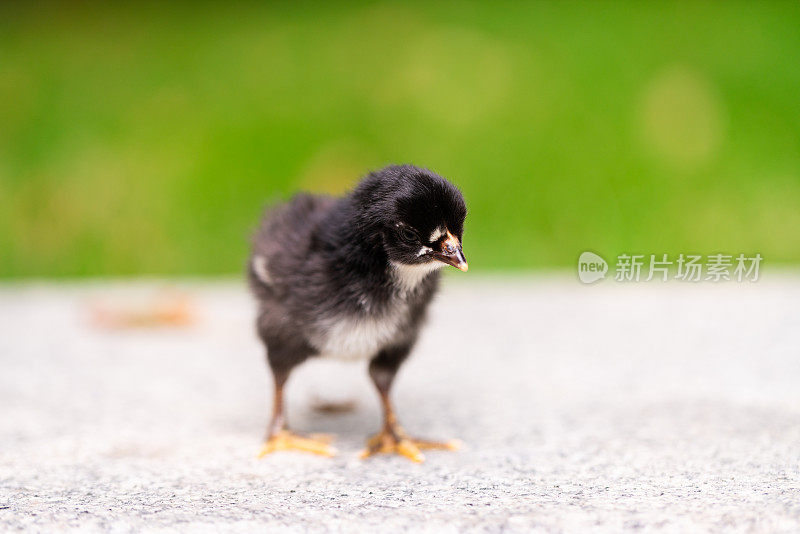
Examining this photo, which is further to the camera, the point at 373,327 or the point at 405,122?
the point at 405,122

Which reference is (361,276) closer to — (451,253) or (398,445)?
(451,253)

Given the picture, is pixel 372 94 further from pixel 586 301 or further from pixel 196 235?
pixel 586 301

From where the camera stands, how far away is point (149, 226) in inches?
218

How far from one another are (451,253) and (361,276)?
28 centimetres

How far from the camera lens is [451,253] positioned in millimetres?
2168

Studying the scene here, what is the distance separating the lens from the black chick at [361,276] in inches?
85.8

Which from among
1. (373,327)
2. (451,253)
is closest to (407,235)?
(451,253)

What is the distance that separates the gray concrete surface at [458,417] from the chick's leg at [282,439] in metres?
0.03

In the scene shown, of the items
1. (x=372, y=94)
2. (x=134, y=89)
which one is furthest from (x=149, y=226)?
(x=372, y=94)

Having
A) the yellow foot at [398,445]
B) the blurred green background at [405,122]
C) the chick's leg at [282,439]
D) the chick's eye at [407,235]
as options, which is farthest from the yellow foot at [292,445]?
the blurred green background at [405,122]

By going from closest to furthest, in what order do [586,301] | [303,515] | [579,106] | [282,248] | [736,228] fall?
[303,515] < [282,248] < [586,301] < [736,228] < [579,106]

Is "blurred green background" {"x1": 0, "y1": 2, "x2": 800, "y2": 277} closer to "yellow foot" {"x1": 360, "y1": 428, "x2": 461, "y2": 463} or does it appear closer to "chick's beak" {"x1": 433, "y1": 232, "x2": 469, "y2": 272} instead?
"yellow foot" {"x1": 360, "y1": 428, "x2": 461, "y2": 463}

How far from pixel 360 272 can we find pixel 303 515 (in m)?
0.68

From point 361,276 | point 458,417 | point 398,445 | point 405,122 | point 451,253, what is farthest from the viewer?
point 405,122
